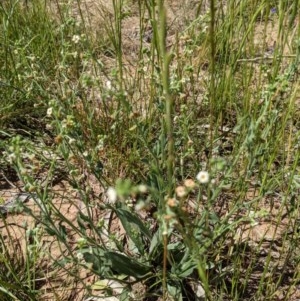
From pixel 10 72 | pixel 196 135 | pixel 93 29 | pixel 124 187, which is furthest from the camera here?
pixel 93 29

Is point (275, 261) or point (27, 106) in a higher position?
point (27, 106)

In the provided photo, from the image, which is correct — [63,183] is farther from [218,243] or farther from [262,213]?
[262,213]

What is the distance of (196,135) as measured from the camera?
6.88 feet

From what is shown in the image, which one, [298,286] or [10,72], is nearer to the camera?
[298,286]

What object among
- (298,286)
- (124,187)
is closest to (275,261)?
(298,286)

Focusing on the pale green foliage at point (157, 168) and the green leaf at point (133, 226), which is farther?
the green leaf at point (133, 226)

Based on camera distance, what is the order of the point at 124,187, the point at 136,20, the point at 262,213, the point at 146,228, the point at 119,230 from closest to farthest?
1. the point at 124,187
2. the point at 262,213
3. the point at 146,228
4. the point at 119,230
5. the point at 136,20

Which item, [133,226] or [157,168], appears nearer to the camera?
[157,168]

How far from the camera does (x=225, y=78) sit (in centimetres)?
219

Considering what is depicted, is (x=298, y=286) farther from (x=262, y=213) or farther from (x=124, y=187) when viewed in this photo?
(x=124, y=187)

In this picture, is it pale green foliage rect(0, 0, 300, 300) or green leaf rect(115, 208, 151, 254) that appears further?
green leaf rect(115, 208, 151, 254)

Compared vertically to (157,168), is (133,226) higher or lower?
lower

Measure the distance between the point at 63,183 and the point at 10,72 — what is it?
70 cm

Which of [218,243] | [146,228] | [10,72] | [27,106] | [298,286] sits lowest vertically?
[298,286]
